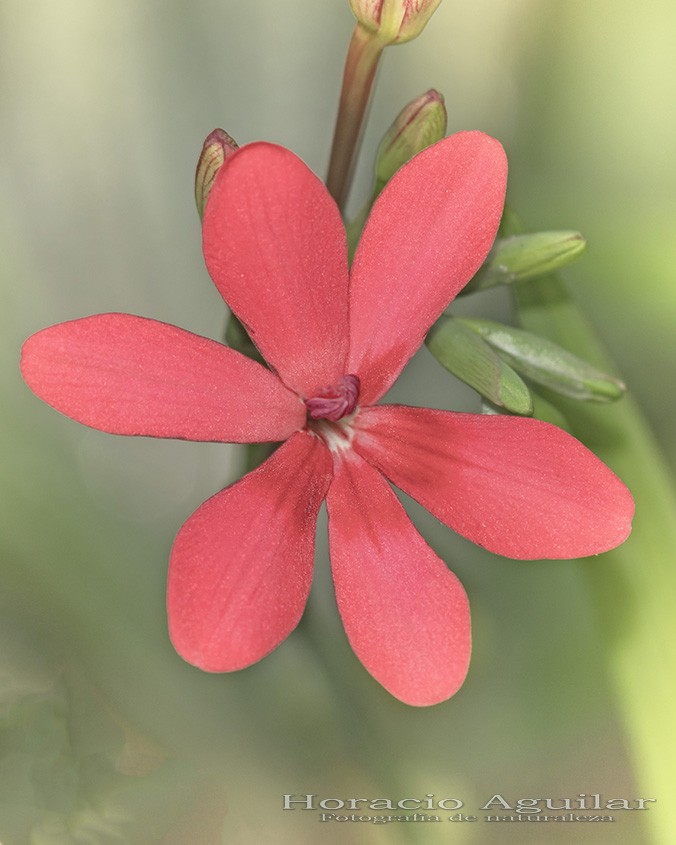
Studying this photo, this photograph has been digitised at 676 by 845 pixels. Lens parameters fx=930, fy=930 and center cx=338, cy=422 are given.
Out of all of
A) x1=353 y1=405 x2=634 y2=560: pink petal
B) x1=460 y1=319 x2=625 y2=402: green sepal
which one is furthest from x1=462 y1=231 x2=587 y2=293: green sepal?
x1=353 y1=405 x2=634 y2=560: pink petal

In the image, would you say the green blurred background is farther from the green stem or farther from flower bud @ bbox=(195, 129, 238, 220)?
flower bud @ bbox=(195, 129, 238, 220)

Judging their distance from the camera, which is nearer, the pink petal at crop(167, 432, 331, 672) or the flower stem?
the pink petal at crop(167, 432, 331, 672)

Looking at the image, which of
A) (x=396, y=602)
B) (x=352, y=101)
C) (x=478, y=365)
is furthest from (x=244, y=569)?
(x=352, y=101)

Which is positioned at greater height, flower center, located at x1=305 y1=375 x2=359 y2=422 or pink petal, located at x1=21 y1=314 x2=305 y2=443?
pink petal, located at x1=21 y1=314 x2=305 y2=443

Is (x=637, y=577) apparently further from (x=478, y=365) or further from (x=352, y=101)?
(x=352, y=101)

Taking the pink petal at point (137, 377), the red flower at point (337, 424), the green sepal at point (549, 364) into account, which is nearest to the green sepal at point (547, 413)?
the green sepal at point (549, 364)
